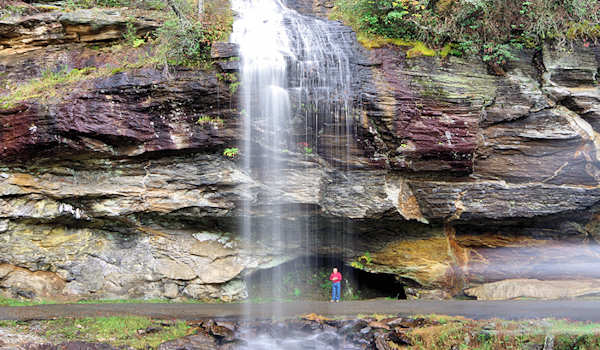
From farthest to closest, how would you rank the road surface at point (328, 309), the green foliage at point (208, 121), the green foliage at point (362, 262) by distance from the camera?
1. the green foliage at point (362, 262)
2. the green foliage at point (208, 121)
3. the road surface at point (328, 309)

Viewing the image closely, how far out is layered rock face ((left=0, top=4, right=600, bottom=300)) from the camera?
1036 cm

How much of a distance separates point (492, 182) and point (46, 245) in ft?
44.0

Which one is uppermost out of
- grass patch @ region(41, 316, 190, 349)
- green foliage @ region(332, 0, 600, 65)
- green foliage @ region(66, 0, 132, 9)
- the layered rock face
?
green foliage @ region(66, 0, 132, 9)

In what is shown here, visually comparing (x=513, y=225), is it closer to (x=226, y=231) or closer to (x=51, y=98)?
(x=226, y=231)

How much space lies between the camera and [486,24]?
11266 mm

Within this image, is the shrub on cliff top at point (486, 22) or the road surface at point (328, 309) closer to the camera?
the road surface at point (328, 309)

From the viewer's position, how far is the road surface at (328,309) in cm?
865

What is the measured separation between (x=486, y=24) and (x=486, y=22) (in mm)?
58

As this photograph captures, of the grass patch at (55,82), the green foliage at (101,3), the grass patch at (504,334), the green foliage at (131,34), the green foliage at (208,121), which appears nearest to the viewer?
the grass patch at (504,334)

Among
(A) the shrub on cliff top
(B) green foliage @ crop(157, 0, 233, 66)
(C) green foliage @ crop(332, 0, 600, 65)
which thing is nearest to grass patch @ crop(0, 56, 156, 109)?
(B) green foliage @ crop(157, 0, 233, 66)

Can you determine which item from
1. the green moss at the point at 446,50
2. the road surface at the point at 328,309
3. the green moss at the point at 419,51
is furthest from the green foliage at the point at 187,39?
the road surface at the point at 328,309

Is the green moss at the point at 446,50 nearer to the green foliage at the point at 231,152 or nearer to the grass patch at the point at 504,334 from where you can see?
the green foliage at the point at 231,152

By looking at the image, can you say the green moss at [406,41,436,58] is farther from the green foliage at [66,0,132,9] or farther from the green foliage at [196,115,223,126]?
the green foliage at [66,0,132,9]

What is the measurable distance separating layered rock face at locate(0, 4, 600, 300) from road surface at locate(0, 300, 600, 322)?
128 centimetres
